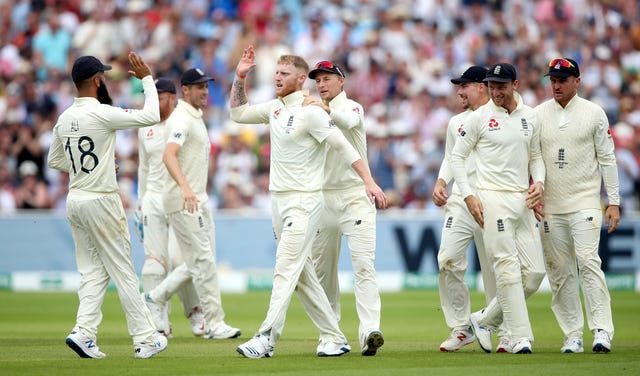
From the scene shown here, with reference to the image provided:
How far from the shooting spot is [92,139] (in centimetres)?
940

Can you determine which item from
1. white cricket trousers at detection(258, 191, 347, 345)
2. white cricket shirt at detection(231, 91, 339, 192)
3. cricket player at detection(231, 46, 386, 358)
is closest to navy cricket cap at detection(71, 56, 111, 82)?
cricket player at detection(231, 46, 386, 358)

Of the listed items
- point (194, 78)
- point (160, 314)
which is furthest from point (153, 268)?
point (194, 78)

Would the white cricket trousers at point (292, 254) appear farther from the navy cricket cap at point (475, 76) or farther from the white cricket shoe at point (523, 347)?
the navy cricket cap at point (475, 76)

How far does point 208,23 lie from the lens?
79.5 ft

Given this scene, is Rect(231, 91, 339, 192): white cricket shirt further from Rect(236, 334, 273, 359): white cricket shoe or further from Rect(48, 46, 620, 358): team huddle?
Rect(236, 334, 273, 359): white cricket shoe

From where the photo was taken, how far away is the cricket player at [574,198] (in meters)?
10.2

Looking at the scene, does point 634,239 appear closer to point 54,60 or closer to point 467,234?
point 467,234

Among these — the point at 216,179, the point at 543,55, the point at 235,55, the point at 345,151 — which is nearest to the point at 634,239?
the point at 543,55

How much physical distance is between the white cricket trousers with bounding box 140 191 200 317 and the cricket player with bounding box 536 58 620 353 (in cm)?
417

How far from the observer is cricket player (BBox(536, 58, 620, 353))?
10.2 m

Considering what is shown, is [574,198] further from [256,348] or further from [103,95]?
[103,95]

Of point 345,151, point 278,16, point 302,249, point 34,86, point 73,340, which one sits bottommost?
point 73,340

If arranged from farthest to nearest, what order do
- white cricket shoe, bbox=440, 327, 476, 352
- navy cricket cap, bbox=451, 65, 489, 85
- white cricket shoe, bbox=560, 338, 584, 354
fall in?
navy cricket cap, bbox=451, 65, 489, 85 < white cricket shoe, bbox=440, 327, 476, 352 < white cricket shoe, bbox=560, 338, 584, 354

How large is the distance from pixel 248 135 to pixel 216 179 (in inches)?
45.8
